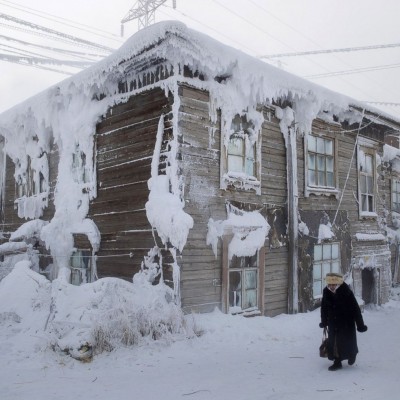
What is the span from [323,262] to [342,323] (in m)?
5.84

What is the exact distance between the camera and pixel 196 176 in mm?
8844

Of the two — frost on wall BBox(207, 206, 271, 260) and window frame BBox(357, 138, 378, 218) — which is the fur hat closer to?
frost on wall BBox(207, 206, 271, 260)

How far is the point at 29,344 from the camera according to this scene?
6762 mm

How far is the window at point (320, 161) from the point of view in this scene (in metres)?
11.8

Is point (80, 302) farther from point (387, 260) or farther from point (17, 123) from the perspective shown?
point (387, 260)

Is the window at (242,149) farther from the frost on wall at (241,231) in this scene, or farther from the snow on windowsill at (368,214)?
the snow on windowsill at (368,214)

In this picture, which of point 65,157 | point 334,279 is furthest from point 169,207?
point 65,157

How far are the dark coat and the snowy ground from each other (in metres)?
0.29

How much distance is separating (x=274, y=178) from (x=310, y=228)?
183 centimetres

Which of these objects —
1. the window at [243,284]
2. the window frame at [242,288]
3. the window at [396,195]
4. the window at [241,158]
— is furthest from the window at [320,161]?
the window at [396,195]

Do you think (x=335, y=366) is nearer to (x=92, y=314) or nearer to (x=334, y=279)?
(x=334, y=279)

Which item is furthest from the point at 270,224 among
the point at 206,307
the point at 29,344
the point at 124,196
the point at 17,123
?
the point at 17,123

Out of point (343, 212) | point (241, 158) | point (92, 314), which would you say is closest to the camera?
point (92, 314)

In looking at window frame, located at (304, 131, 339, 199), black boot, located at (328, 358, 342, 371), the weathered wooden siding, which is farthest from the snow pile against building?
window frame, located at (304, 131, 339, 199)
